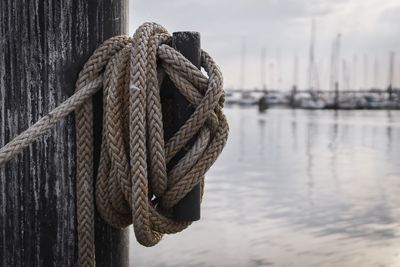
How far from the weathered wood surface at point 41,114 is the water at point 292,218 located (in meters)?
4.30

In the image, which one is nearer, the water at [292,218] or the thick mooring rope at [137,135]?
the thick mooring rope at [137,135]

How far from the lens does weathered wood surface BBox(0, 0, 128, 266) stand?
1675mm

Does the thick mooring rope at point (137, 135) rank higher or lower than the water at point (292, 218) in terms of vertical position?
higher

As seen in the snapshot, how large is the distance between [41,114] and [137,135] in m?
0.32

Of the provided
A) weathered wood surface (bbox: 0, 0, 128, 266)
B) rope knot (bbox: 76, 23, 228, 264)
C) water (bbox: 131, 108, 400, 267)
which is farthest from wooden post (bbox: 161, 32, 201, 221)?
water (bbox: 131, 108, 400, 267)

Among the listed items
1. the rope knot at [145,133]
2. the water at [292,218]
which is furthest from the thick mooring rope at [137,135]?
the water at [292,218]

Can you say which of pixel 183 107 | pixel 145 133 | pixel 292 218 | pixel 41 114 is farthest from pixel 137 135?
pixel 292 218

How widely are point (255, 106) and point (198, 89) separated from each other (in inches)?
3257

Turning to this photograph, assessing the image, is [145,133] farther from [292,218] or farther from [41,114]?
[292,218]

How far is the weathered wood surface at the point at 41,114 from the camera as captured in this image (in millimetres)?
1675

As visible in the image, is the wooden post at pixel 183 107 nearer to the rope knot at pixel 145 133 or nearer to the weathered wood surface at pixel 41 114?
the rope knot at pixel 145 133

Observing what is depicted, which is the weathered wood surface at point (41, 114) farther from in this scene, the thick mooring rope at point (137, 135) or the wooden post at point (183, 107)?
the wooden post at point (183, 107)

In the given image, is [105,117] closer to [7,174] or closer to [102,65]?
[102,65]

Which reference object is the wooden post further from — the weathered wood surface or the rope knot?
the weathered wood surface
